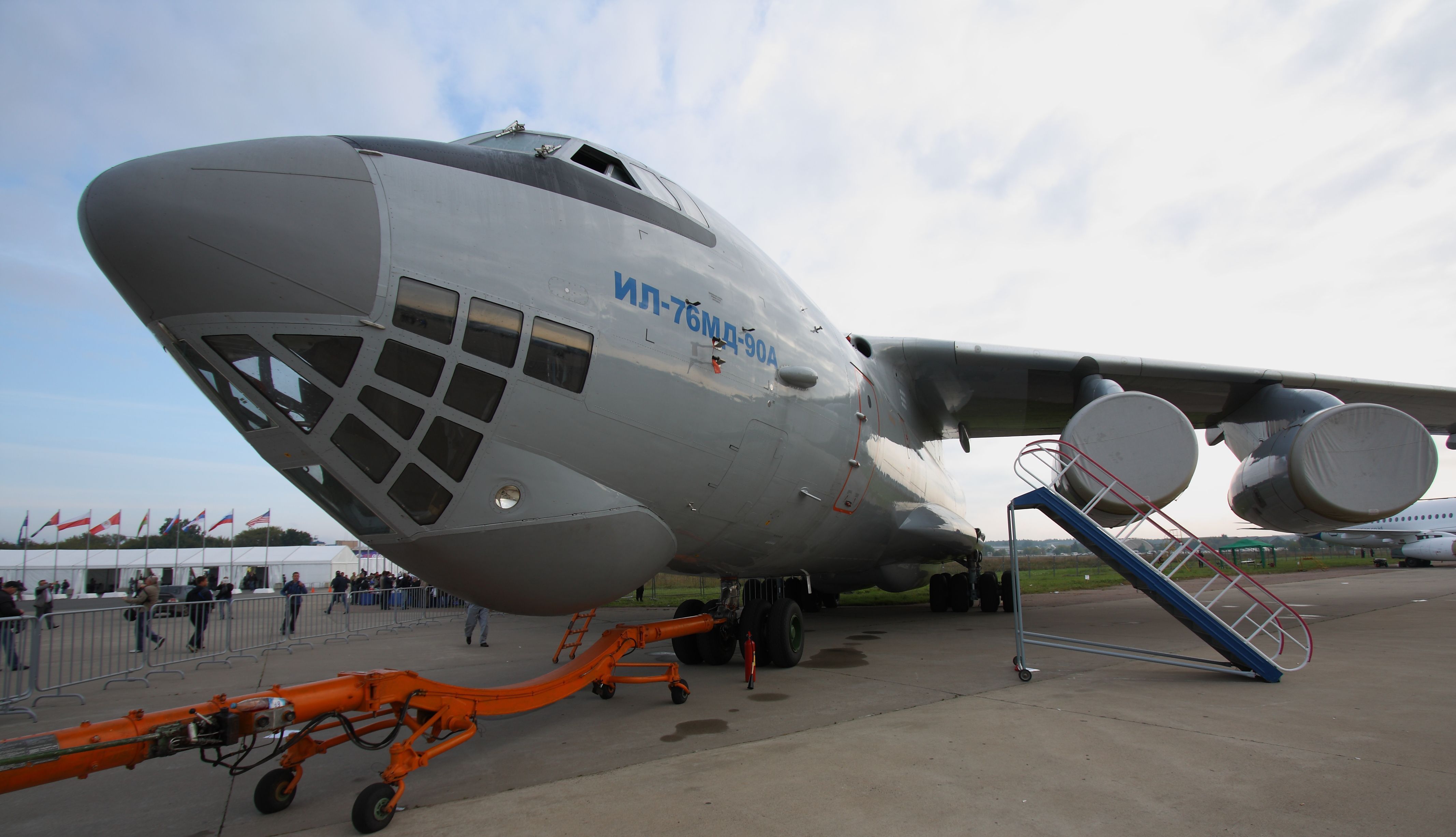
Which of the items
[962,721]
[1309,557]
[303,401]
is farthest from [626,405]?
[1309,557]

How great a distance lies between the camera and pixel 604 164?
5195 millimetres

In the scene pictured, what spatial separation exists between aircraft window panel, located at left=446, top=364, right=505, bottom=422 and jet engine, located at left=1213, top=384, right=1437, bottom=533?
8996 mm

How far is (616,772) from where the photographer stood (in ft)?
14.2

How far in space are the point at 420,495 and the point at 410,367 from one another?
726 millimetres

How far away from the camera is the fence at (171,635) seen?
823 centimetres

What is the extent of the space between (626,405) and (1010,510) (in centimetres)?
477

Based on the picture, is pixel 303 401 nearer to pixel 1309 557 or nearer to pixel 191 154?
A: pixel 191 154

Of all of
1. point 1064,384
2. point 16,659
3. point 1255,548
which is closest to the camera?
point 16,659

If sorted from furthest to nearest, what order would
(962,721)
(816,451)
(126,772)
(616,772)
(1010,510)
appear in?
(1010,510) → (816,451) → (962,721) → (126,772) → (616,772)

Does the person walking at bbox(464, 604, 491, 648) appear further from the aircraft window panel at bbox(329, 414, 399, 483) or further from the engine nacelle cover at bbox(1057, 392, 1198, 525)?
the engine nacelle cover at bbox(1057, 392, 1198, 525)

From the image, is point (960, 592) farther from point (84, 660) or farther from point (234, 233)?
point (84, 660)

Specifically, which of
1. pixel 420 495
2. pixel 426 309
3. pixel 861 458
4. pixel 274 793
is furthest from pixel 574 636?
pixel 426 309

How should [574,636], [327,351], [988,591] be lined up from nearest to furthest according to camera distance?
[327,351] < [574,636] < [988,591]

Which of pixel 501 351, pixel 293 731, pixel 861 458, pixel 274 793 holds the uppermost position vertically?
pixel 501 351
